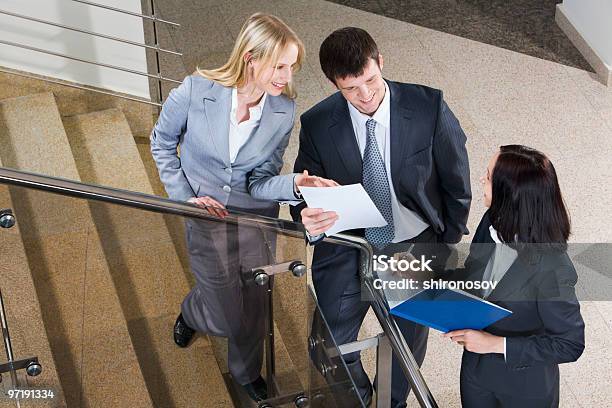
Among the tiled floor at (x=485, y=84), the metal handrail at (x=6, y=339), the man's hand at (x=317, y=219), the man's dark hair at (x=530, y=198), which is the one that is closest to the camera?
the man's dark hair at (x=530, y=198)

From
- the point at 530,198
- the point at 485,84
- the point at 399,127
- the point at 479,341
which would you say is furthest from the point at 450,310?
the point at 485,84

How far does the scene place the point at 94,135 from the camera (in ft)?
18.4

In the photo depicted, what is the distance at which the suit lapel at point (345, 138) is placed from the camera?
12.0 ft

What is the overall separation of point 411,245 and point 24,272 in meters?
1.40

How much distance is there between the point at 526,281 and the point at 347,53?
37.0 inches

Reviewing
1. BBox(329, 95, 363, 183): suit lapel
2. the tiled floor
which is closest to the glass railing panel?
BBox(329, 95, 363, 183): suit lapel

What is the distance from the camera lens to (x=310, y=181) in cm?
362

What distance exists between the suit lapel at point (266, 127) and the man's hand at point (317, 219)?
0.31 m

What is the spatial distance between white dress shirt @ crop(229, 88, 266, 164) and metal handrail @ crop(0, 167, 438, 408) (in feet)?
1.38

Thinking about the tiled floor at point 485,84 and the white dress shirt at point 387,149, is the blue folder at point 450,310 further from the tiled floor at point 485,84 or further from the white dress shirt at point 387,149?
the tiled floor at point 485,84

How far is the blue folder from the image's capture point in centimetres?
322

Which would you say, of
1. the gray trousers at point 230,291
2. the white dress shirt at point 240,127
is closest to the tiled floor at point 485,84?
the gray trousers at point 230,291

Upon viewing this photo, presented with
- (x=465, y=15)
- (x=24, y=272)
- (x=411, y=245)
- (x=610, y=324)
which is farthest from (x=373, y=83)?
(x=465, y=15)

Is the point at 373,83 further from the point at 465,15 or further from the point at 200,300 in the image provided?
the point at 465,15
